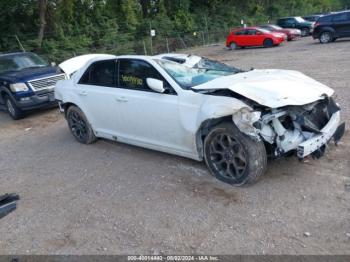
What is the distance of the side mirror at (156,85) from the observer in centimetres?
490

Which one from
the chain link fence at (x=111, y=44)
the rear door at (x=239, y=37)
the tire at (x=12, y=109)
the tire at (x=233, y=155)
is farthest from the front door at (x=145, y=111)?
the rear door at (x=239, y=37)

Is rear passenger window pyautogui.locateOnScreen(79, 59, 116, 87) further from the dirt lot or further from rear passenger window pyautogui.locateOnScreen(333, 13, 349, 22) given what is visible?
rear passenger window pyautogui.locateOnScreen(333, 13, 349, 22)

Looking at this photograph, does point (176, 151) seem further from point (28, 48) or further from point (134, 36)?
point (134, 36)

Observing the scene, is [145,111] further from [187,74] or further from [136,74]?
[187,74]

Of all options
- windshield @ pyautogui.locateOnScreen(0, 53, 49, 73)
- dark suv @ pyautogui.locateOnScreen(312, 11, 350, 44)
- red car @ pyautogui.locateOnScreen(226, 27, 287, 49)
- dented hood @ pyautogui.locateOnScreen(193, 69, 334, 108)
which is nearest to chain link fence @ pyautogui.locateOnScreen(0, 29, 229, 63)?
red car @ pyautogui.locateOnScreen(226, 27, 287, 49)

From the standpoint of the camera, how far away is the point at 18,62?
10.9 meters

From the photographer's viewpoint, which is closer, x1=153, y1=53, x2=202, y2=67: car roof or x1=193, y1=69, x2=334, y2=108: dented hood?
x1=193, y1=69, x2=334, y2=108: dented hood

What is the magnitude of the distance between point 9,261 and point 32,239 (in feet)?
1.25

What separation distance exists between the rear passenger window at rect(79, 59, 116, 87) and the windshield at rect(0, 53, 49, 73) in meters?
5.09

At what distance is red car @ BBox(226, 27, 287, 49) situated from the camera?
2452 cm

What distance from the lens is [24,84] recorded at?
9664 millimetres

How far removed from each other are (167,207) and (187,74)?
1.93 metres

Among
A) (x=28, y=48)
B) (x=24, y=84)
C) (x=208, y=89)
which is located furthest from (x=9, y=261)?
(x=28, y=48)

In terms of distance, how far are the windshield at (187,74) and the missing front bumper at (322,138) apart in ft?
5.28
